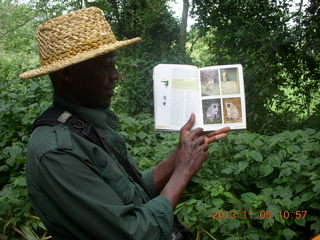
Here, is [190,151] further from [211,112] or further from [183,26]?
[183,26]

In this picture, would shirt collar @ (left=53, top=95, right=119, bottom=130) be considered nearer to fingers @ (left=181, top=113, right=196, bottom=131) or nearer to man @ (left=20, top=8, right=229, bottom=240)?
man @ (left=20, top=8, right=229, bottom=240)

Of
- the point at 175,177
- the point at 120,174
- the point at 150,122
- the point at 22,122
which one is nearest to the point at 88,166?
the point at 120,174

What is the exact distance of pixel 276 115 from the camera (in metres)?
6.49

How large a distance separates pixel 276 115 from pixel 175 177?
5256mm

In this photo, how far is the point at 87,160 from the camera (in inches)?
52.5

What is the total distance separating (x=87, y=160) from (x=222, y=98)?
93 centimetres

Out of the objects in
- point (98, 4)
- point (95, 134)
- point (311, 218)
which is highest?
point (98, 4)

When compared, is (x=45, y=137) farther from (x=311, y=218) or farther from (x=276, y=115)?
(x=276, y=115)

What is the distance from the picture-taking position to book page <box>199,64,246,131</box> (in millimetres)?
A: 1905

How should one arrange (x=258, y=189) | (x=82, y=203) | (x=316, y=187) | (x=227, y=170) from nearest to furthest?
(x=82, y=203)
(x=316, y=187)
(x=227, y=170)
(x=258, y=189)

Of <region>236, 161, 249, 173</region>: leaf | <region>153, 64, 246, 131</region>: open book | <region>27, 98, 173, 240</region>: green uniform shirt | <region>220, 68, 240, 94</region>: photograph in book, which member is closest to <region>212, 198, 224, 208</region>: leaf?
<region>236, 161, 249, 173</region>: leaf

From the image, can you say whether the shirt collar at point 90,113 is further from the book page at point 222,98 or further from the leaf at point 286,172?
the leaf at point 286,172

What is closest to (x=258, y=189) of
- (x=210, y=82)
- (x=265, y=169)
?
(x=265, y=169)

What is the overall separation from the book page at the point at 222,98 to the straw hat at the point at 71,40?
1.92 ft
